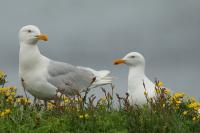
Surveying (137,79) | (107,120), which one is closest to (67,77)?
(137,79)

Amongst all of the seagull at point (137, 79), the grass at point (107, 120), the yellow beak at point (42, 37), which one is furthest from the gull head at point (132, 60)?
the grass at point (107, 120)

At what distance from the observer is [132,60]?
48.0 feet

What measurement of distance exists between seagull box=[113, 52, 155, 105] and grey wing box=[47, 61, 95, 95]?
1283mm

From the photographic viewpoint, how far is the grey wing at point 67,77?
1423cm

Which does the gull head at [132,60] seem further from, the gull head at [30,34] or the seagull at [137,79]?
the gull head at [30,34]

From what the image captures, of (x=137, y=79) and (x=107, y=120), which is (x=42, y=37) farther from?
(x=107, y=120)

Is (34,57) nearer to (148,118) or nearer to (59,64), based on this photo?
(59,64)

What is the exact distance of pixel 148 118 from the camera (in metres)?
8.52

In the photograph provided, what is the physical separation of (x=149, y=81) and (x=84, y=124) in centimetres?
494

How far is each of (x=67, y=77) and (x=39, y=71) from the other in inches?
46.6

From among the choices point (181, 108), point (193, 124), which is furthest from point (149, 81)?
point (193, 124)

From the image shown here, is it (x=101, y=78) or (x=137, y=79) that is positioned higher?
(x=101, y=78)

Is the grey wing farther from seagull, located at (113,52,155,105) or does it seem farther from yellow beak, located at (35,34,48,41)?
seagull, located at (113,52,155,105)

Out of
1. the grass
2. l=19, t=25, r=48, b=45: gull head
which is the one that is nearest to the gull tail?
l=19, t=25, r=48, b=45: gull head
